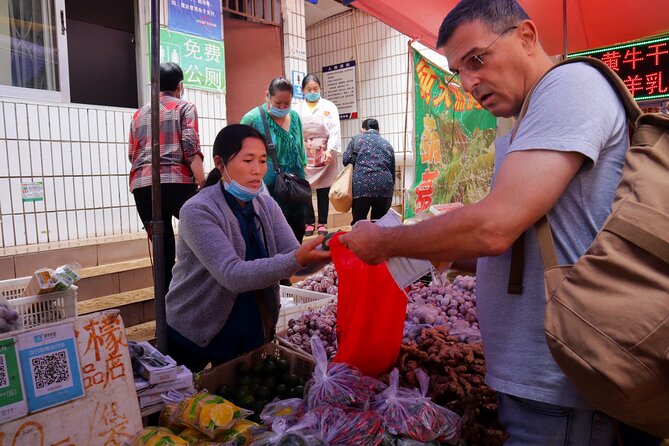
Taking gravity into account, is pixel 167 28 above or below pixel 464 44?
above

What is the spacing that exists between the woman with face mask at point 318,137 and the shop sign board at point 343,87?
4.17 m

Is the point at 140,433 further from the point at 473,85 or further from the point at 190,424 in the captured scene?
the point at 473,85

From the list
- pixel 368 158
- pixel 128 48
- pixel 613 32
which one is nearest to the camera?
pixel 613 32

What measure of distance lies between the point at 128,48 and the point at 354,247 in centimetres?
768

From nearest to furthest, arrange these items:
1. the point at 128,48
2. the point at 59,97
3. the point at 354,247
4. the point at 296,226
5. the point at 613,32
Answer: the point at 354,247
the point at 296,226
the point at 59,97
the point at 613,32
the point at 128,48

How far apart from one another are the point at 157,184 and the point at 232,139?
518mm

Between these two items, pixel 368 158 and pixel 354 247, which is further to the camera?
pixel 368 158

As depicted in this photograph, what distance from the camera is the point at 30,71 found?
5.18m

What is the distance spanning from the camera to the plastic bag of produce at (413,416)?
5.48 feet

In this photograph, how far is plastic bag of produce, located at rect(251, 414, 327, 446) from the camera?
1.54 metres

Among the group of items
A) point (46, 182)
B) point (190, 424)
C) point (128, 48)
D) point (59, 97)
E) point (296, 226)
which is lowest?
point (190, 424)

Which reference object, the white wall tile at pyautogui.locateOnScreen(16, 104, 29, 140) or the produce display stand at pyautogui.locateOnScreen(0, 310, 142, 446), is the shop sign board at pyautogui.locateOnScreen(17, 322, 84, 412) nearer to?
the produce display stand at pyautogui.locateOnScreen(0, 310, 142, 446)

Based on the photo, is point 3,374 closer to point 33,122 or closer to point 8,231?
point 8,231

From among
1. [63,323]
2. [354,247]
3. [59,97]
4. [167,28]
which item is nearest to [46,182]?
[59,97]
